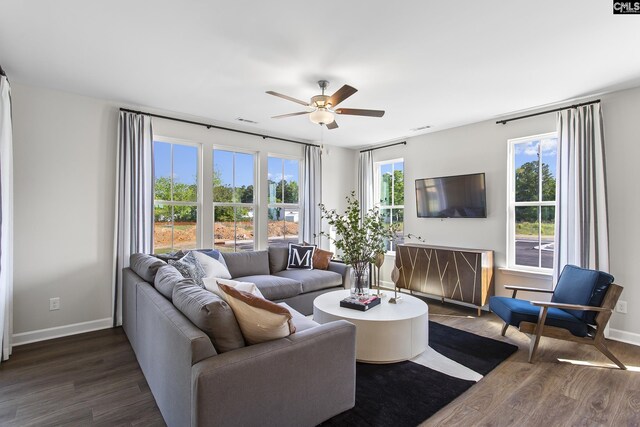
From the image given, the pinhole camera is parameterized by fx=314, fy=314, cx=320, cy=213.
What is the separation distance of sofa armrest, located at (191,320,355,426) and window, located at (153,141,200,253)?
3.08 m

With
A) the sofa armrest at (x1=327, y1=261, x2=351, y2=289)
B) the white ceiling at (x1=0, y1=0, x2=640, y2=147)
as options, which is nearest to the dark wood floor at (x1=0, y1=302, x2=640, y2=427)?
the sofa armrest at (x1=327, y1=261, x2=351, y2=289)

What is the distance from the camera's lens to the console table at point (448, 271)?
13.6 feet

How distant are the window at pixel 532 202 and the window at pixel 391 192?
5.83ft

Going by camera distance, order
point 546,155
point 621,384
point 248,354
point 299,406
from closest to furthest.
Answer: point 248,354 → point 299,406 → point 621,384 → point 546,155

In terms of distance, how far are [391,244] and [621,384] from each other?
12.2ft

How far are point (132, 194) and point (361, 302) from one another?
9.71ft

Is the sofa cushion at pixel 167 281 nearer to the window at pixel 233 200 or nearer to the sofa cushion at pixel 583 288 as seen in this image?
the window at pixel 233 200

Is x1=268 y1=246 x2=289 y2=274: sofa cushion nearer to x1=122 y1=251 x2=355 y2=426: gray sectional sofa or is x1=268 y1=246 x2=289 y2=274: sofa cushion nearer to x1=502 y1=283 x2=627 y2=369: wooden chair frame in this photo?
x1=122 y1=251 x2=355 y2=426: gray sectional sofa

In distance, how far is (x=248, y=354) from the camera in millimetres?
1606

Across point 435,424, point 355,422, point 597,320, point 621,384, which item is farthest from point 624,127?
point 355,422

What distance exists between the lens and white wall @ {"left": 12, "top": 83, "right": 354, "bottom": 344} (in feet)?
10.6

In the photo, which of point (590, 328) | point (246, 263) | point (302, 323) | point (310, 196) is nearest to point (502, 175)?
point (590, 328)

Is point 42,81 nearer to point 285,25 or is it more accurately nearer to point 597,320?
point 285,25

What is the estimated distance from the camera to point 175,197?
4.30 meters
